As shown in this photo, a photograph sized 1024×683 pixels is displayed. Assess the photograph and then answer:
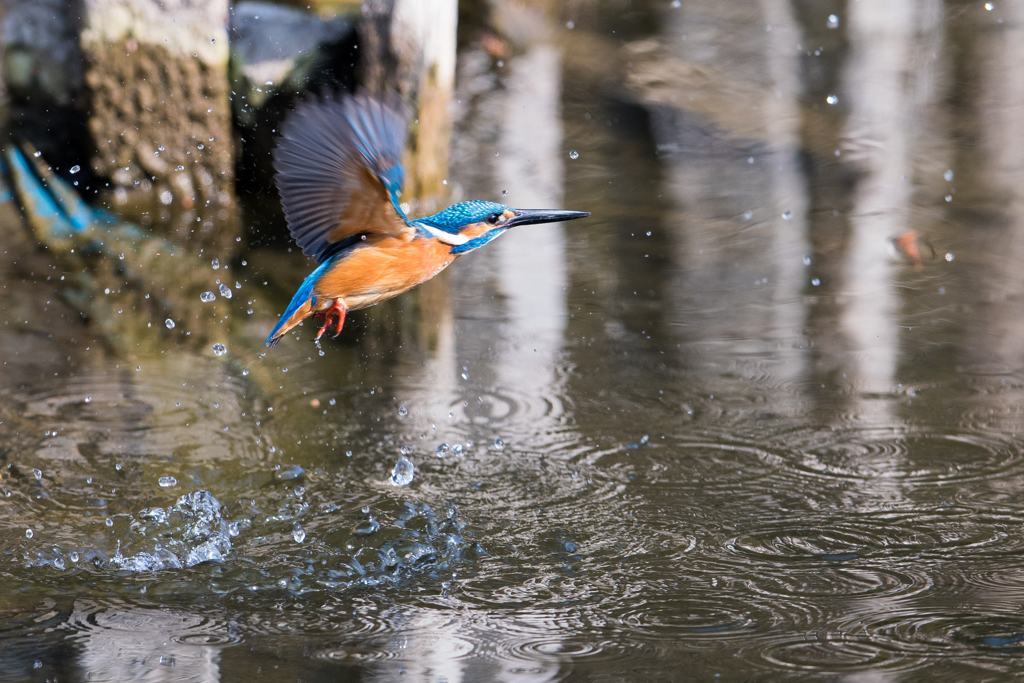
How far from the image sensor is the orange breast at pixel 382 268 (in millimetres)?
2021

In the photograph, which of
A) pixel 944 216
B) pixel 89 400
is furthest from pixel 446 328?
pixel 944 216

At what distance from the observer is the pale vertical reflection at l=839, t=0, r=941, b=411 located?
3.54 metres

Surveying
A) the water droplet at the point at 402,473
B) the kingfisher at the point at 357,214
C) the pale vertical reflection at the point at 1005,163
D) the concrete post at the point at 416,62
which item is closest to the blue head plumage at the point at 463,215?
the kingfisher at the point at 357,214

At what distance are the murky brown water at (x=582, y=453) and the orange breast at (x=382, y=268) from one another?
0.61m

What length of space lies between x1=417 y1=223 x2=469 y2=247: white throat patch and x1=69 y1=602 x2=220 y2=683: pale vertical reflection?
0.85 metres

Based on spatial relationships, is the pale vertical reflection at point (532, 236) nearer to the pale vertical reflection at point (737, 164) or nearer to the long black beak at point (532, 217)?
the pale vertical reflection at point (737, 164)

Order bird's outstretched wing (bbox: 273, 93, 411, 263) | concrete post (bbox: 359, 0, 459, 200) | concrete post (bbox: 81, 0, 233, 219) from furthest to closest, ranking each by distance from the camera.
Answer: concrete post (bbox: 81, 0, 233, 219)
concrete post (bbox: 359, 0, 459, 200)
bird's outstretched wing (bbox: 273, 93, 411, 263)

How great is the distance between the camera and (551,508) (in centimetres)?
254

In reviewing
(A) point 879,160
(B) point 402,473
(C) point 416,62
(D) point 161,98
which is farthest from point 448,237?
(A) point 879,160

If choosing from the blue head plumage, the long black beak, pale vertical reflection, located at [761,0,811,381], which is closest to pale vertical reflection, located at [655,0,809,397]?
pale vertical reflection, located at [761,0,811,381]

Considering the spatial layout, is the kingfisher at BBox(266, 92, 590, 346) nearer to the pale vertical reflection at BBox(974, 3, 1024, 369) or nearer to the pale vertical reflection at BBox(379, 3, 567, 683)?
the pale vertical reflection at BBox(379, 3, 567, 683)

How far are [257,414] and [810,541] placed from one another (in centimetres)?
157

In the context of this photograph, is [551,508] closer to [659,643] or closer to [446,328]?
[659,643]

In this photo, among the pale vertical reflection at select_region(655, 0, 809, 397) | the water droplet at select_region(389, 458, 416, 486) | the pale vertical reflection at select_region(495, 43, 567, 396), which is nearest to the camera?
the water droplet at select_region(389, 458, 416, 486)
